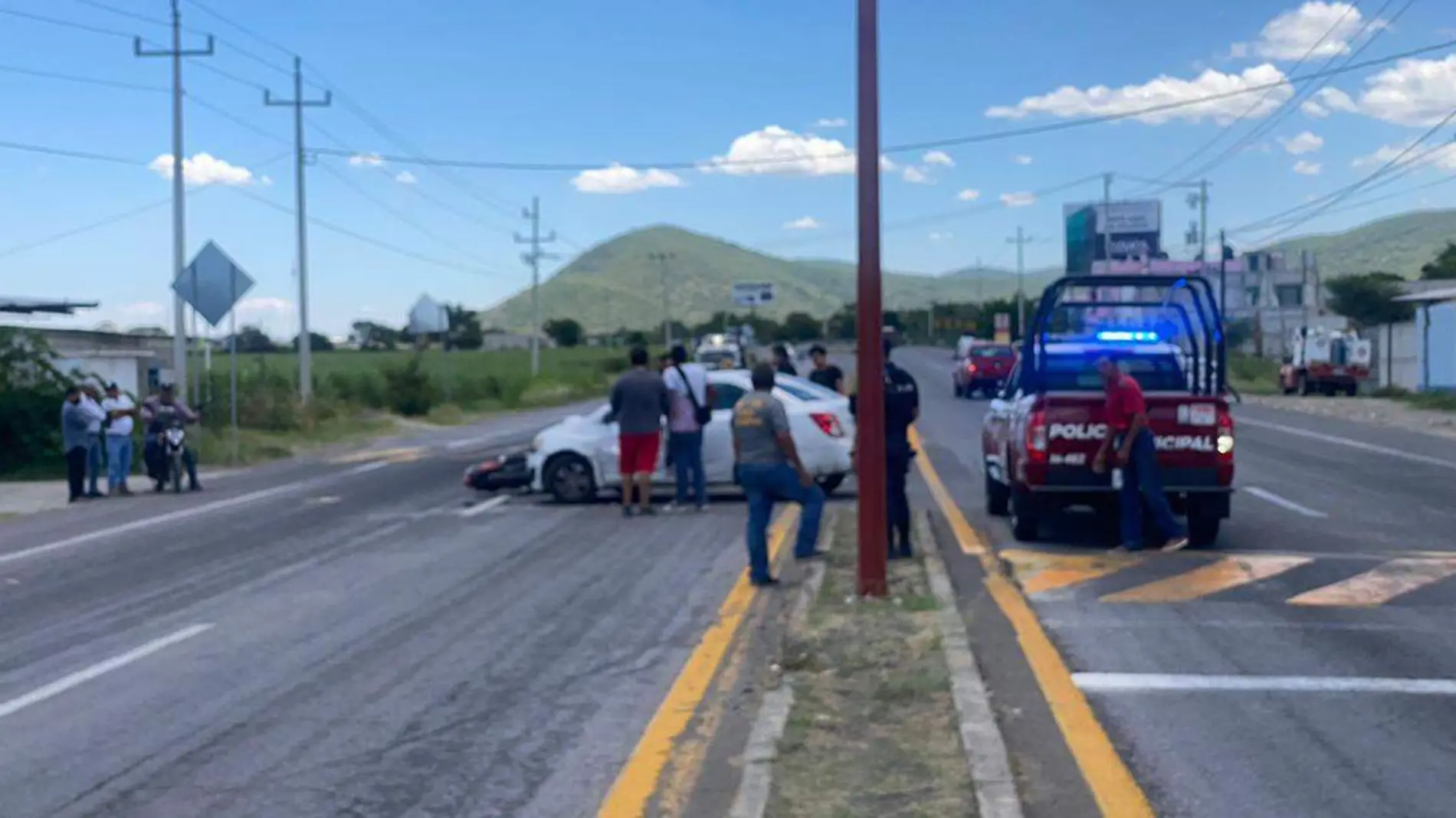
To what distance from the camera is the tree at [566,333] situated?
5856 inches

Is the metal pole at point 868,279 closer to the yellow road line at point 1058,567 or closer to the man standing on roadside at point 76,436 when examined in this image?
the yellow road line at point 1058,567

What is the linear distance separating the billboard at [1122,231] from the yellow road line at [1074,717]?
304ft

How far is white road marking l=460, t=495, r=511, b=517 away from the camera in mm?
18156

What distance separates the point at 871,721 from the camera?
7574mm

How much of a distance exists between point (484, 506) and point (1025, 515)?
7.13 meters

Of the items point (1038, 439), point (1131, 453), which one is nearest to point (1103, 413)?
point (1131, 453)

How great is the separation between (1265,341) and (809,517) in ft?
298

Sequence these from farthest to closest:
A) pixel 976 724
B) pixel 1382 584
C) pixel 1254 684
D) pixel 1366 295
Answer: pixel 1366 295
pixel 1382 584
pixel 1254 684
pixel 976 724

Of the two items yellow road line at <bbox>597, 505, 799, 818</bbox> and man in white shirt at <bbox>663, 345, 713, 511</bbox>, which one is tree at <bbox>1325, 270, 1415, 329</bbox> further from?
yellow road line at <bbox>597, 505, 799, 818</bbox>

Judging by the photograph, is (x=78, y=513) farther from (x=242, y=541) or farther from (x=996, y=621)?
(x=996, y=621)

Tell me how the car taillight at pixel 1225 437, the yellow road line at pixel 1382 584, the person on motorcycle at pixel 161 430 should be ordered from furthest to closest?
the person on motorcycle at pixel 161 430, the car taillight at pixel 1225 437, the yellow road line at pixel 1382 584


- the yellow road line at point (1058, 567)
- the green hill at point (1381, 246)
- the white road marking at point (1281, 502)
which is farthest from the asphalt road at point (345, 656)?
the green hill at point (1381, 246)

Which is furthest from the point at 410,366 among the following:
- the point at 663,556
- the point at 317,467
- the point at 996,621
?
the point at 996,621

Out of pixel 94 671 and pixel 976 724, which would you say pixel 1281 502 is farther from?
pixel 94 671
